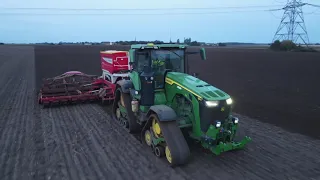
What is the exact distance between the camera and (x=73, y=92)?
39.8 feet

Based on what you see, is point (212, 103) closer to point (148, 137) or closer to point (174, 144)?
point (174, 144)

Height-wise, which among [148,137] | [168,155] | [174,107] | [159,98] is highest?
[159,98]

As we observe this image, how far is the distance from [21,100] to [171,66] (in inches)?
343

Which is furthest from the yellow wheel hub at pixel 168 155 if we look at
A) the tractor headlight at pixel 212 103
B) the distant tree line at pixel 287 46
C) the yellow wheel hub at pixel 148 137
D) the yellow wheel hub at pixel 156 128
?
the distant tree line at pixel 287 46

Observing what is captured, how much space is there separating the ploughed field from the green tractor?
0.45m

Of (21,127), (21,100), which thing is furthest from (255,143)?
(21,100)

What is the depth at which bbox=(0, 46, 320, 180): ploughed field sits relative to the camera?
5.55 metres

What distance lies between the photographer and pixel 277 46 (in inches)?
1873

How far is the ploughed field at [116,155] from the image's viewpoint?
555 cm

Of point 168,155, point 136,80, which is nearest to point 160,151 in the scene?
point 168,155

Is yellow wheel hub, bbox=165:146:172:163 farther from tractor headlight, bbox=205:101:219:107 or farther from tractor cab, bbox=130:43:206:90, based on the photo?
tractor cab, bbox=130:43:206:90

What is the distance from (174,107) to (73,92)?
6.90m

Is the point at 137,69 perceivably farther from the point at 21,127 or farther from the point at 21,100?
the point at 21,100

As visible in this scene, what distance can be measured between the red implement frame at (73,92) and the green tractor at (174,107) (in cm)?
374
